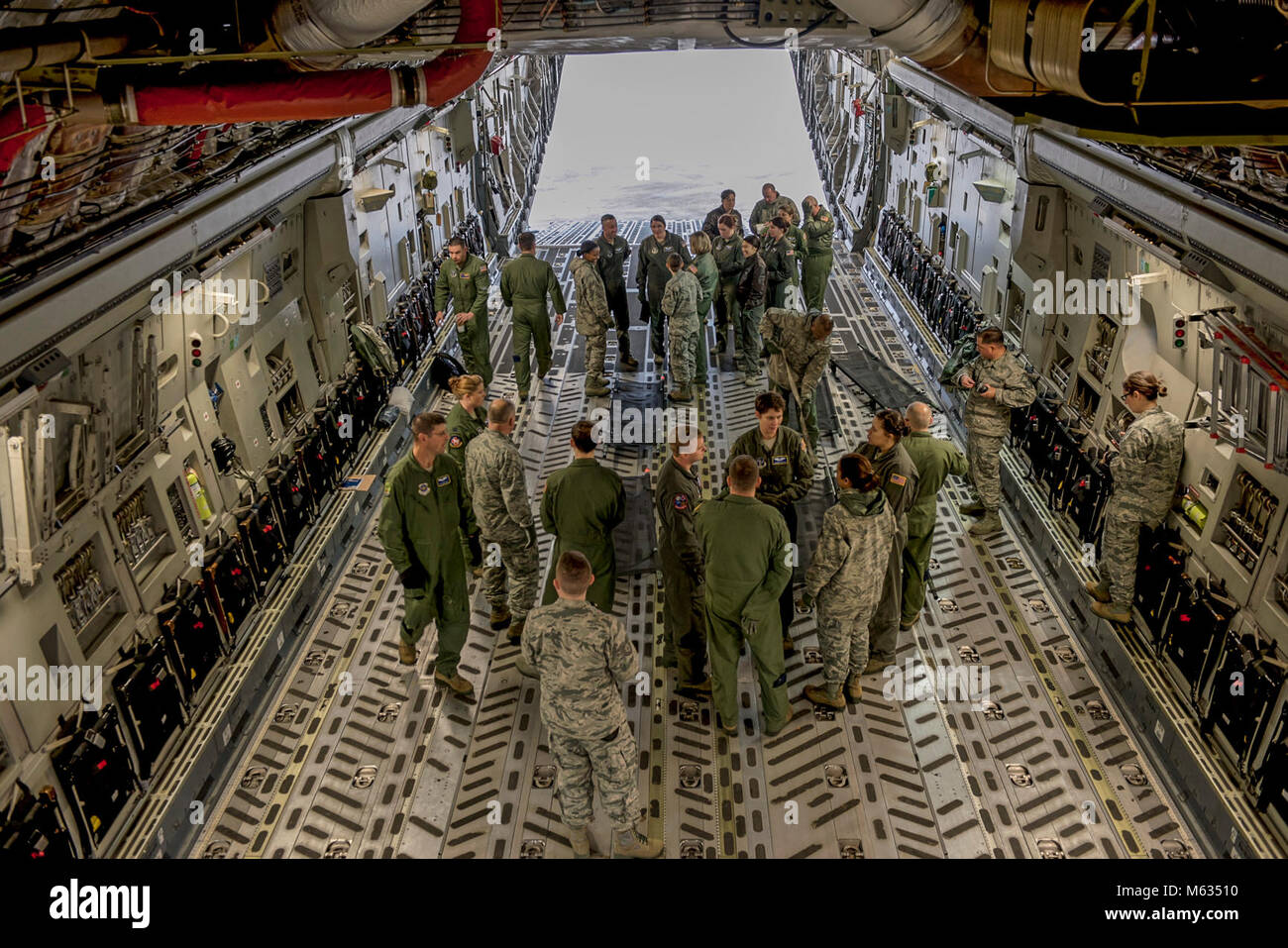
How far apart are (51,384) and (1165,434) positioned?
18.7 feet

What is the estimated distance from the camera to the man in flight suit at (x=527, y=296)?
912cm

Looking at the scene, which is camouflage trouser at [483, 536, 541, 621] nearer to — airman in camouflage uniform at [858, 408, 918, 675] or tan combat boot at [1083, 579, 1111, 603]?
airman in camouflage uniform at [858, 408, 918, 675]

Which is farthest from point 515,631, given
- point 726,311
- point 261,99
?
point 726,311

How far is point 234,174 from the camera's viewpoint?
6301mm

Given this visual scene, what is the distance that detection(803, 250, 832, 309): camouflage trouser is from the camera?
1092cm

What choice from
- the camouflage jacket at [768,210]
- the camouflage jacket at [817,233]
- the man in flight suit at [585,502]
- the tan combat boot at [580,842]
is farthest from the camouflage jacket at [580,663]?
the camouflage jacket at [817,233]

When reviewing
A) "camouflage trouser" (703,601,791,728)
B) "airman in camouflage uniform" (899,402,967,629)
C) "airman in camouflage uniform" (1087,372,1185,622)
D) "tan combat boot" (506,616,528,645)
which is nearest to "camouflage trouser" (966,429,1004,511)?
"airman in camouflage uniform" (1087,372,1185,622)

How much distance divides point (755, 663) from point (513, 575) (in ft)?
5.43

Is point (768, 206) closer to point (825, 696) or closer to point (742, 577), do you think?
point (825, 696)

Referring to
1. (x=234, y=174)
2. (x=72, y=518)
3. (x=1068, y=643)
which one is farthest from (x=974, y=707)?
(x=234, y=174)

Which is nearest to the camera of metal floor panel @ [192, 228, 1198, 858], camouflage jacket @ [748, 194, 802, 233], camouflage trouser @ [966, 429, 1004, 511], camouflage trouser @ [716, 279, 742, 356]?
metal floor panel @ [192, 228, 1198, 858]

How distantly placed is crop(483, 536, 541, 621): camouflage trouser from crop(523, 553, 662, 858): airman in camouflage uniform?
1.65m

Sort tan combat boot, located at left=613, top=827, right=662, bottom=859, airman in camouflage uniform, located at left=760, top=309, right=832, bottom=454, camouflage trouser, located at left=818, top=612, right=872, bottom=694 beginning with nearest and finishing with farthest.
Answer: tan combat boot, located at left=613, top=827, right=662, bottom=859 → camouflage trouser, located at left=818, top=612, right=872, bottom=694 → airman in camouflage uniform, located at left=760, top=309, right=832, bottom=454
